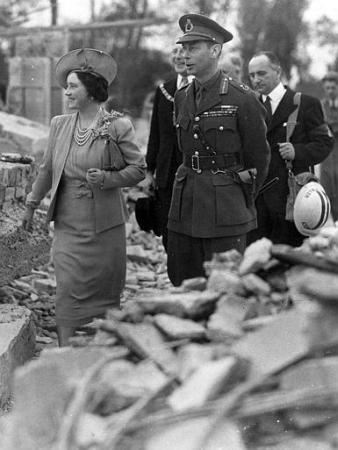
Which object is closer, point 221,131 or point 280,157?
point 221,131

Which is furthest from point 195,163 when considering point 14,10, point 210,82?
point 14,10

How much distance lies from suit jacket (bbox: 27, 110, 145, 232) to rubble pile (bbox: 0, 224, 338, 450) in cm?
190

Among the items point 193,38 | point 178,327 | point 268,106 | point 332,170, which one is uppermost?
point 193,38

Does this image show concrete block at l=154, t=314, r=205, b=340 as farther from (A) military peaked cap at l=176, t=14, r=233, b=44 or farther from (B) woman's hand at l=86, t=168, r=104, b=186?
(A) military peaked cap at l=176, t=14, r=233, b=44

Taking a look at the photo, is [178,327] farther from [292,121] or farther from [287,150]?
[292,121]

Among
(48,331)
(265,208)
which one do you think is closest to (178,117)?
(265,208)

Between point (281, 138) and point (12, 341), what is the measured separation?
2.55 m

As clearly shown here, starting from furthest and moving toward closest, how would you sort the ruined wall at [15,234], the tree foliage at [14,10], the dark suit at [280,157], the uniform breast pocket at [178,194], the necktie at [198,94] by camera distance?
the tree foliage at [14,10] < the dark suit at [280,157] < the ruined wall at [15,234] < the uniform breast pocket at [178,194] < the necktie at [198,94]

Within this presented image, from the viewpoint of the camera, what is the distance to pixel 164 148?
6609 mm

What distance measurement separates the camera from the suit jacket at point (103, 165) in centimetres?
544

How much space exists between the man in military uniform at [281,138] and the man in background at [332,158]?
2.38 metres

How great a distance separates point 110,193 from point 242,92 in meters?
1.01

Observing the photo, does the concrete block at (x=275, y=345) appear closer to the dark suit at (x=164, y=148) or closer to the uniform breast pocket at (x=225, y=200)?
the uniform breast pocket at (x=225, y=200)

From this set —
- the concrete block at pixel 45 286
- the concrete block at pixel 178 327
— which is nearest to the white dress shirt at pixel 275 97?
the concrete block at pixel 45 286
